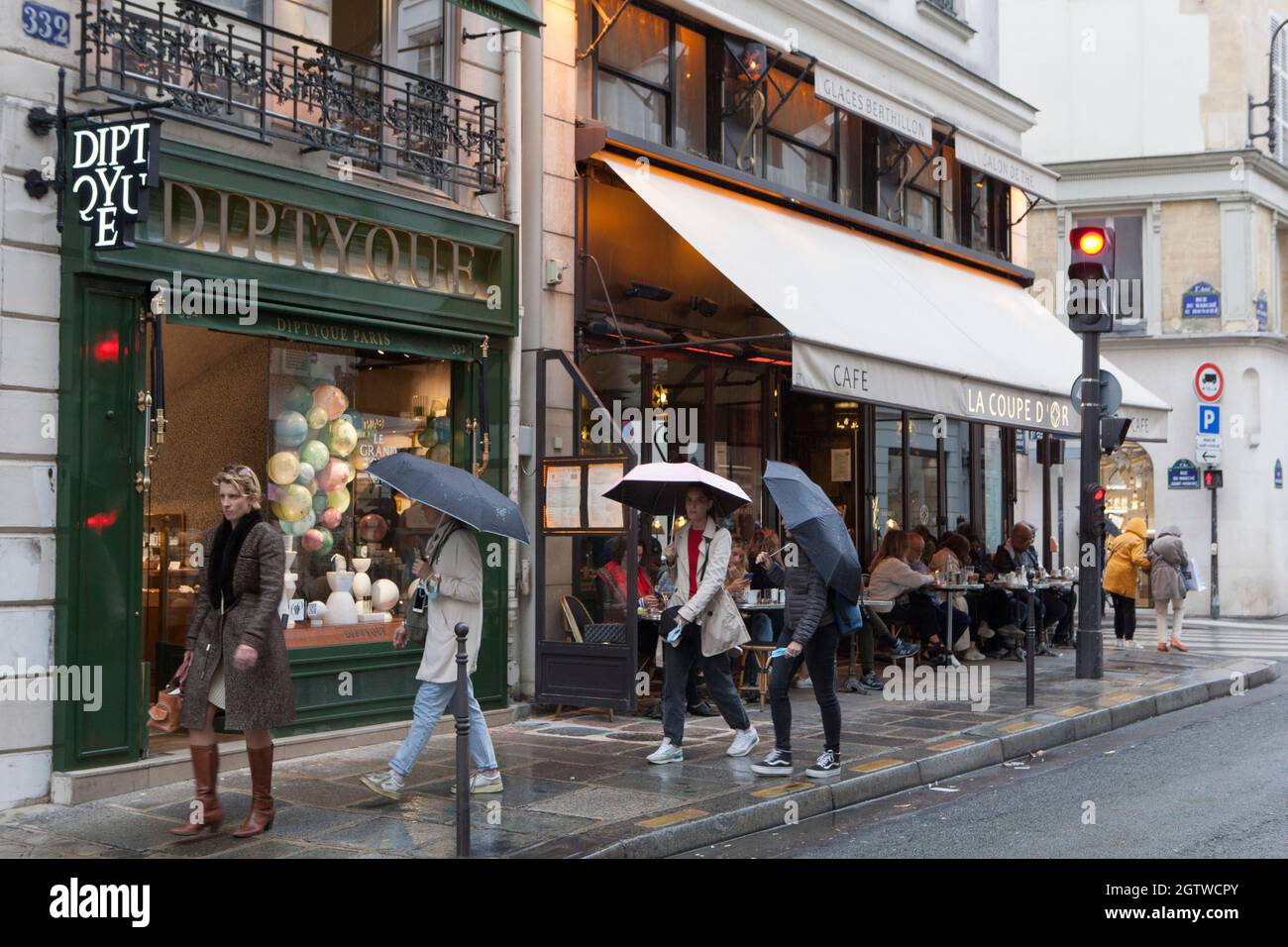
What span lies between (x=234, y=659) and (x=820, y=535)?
3.48 m

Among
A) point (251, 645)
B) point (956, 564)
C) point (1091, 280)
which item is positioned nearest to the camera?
point (251, 645)

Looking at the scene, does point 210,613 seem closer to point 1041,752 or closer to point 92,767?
point 92,767

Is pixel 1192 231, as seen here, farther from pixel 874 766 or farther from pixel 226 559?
pixel 226 559

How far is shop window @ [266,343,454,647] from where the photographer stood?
9766 mm

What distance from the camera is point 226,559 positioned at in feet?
23.6

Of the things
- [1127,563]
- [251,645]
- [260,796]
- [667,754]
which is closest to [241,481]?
[251,645]

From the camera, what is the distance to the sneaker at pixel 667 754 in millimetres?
8953

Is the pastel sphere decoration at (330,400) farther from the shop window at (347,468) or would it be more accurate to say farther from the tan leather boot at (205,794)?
the tan leather boot at (205,794)

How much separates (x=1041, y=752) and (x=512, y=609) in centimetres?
410

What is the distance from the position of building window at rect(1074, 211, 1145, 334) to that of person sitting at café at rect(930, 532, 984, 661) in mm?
12858

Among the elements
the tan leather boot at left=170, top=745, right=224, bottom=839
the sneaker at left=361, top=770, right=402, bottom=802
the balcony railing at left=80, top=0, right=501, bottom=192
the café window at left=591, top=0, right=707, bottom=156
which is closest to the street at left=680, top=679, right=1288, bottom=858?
the sneaker at left=361, top=770, right=402, bottom=802

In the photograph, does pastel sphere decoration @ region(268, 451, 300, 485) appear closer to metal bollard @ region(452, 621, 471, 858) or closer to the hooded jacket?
metal bollard @ region(452, 621, 471, 858)

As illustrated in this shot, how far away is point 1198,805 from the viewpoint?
7941mm

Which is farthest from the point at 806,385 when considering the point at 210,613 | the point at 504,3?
the point at 210,613
